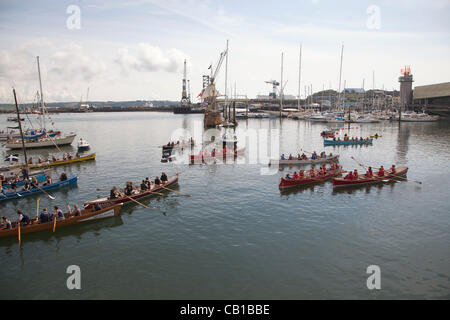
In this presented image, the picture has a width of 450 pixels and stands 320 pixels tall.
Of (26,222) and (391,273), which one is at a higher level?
(26,222)

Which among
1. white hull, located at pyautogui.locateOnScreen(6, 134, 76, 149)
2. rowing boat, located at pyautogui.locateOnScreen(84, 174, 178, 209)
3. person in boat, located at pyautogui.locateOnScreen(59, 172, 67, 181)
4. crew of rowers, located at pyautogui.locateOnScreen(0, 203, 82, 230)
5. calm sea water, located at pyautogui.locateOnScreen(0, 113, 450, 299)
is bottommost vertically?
calm sea water, located at pyautogui.locateOnScreen(0, 113, 450, 299)

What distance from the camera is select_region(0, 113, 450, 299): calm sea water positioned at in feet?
57.8

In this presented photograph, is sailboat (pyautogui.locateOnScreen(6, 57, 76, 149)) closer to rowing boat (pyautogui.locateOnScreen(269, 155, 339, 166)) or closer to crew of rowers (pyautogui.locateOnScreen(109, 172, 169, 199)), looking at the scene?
crew of rowers (pyautogui.locateOnScreen(109, 172, 169, 199))

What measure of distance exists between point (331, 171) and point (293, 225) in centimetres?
1670

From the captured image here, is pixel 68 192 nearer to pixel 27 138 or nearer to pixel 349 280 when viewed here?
pixel 349 280

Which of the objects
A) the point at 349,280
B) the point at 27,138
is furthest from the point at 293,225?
the point at 27,138

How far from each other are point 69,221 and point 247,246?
1572 centimetres

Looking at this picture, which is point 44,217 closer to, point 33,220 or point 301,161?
point 33,220

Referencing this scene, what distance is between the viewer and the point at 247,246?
870 inches

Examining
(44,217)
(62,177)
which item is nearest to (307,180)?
(44,217)

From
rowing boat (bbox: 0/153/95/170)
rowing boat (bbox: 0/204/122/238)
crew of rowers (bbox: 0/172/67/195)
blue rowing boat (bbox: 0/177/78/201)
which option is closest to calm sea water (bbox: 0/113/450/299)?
rowing boat (bbox: 0/204/122/238)

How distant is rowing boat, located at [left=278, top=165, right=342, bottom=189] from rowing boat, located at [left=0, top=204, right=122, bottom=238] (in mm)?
18691

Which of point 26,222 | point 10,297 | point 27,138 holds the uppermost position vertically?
point 27,138
